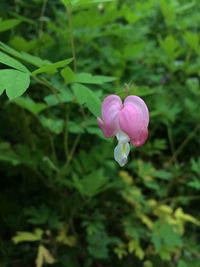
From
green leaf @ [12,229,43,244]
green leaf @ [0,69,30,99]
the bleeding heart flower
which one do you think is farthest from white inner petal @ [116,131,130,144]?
green leaf @ [12,229,43,244]

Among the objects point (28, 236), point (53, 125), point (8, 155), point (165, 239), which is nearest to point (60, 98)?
point (53, 125)

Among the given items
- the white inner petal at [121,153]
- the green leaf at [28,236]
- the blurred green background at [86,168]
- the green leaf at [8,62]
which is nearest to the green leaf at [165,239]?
the blurred green background at [86,168]

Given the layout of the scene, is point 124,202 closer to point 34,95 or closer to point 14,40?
point 34,95

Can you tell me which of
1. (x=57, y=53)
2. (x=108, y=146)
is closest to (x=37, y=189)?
(x=108, y=146)

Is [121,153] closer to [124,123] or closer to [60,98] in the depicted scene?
[124,123]

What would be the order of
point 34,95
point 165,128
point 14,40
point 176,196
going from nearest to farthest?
point 14,40, point 34,95, point 176,196, point 165,128

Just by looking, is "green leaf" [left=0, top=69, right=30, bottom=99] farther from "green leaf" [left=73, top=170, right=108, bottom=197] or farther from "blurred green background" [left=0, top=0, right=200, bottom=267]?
"green leaf" [left=73, top=170, right=108, bottom=197]

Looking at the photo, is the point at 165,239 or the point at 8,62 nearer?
the point at 8,62
